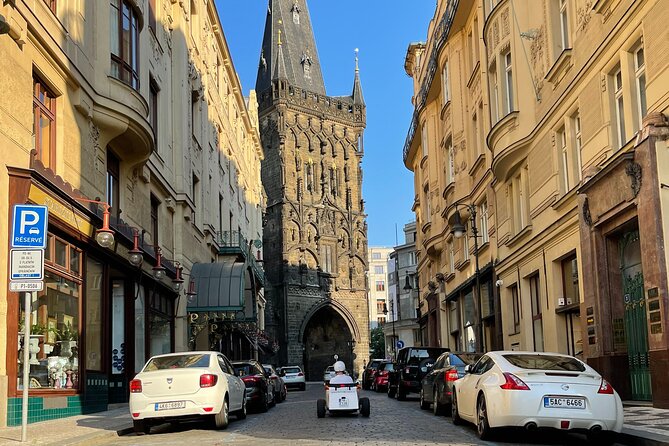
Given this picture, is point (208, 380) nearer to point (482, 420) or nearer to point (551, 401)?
point (482, 420)

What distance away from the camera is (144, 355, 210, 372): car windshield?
15.3 metres

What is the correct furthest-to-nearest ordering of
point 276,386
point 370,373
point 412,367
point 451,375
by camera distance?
1. point 370,373
2. point 276,386
3. point 412,367
4. point 451,375

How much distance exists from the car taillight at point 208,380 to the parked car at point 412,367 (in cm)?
1071

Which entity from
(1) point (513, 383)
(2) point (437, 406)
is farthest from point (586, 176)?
(1) point (513, 383)

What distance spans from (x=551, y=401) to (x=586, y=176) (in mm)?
7741

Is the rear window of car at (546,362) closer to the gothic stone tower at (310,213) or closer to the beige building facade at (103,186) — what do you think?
the beige building facade at (103,186)

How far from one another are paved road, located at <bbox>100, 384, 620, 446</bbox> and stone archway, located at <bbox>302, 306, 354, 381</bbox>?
74.5 m

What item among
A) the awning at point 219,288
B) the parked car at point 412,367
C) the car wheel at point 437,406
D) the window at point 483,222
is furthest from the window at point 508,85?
the awning at point 219,288

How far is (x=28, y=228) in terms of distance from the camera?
12102 mm

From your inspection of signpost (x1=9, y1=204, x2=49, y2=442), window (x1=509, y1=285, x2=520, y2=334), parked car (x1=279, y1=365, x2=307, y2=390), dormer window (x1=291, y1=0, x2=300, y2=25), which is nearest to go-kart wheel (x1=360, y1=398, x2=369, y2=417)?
signpost (x1=9, y1=204, x2=49, y2=442)

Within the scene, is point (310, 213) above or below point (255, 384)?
above

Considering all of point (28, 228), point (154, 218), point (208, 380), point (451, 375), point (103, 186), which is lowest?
point (451, 375)

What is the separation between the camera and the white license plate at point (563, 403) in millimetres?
11008

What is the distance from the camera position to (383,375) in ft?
113
